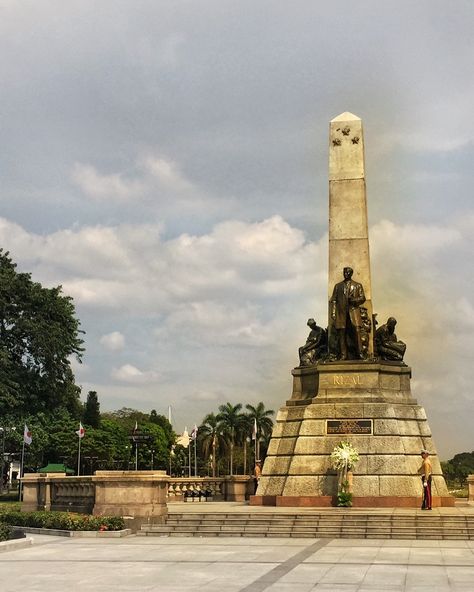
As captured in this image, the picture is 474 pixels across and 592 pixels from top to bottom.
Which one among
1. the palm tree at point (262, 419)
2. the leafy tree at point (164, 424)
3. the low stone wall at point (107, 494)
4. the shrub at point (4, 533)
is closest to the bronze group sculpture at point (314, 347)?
the low stone wall at point (107, 494)

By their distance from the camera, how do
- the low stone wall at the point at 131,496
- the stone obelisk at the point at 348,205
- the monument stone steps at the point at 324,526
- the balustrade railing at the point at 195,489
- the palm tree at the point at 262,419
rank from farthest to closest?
1. the palm tree at the point at 262,419
2. the balustrade railing at the point at 195,489
3. the stone obelisk at the point at 348,205
4. the low stone wall at the point at 131,496
5. the monument stone steps at the point at 324,526

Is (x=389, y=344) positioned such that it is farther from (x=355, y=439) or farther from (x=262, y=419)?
(x=262, y=419)

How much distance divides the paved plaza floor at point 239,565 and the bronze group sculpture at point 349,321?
9.39 meters

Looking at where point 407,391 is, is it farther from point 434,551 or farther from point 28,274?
point 28,274

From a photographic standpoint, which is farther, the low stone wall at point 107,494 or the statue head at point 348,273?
the statue head at point 348,273

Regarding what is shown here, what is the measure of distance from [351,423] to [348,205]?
8049 millimetres

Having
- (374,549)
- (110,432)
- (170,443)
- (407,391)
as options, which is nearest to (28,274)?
(407,391)

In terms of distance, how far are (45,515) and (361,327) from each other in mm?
11886

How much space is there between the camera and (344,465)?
2498 cm

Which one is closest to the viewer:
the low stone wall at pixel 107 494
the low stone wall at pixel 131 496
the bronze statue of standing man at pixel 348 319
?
the low stone wall at pixel 131 496

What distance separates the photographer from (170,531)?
72.5 feet

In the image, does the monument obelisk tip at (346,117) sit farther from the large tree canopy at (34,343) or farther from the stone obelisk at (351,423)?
the large tree canopy at (34,343)

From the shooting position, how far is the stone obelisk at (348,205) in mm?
29531

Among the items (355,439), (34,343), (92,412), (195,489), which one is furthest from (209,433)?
(355,439)
